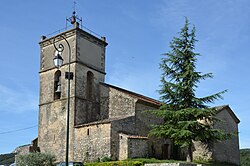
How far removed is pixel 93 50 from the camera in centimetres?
3494

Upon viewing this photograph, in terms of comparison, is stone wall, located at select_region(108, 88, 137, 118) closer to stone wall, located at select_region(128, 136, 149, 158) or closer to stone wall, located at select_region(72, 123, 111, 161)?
stone wall, located at select_region(72, 123, 111, 161)

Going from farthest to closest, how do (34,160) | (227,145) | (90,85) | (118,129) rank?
1. (90,85)
2. (227,145)
3. (118,129)
4. (34,160)

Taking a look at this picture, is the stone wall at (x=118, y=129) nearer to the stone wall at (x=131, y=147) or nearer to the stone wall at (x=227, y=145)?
the stone wall at (x=131, y=147)

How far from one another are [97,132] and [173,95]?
272 inches

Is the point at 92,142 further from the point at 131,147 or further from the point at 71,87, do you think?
the point at 71,87

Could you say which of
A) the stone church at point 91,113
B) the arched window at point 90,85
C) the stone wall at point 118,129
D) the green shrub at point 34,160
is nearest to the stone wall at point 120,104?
the stone church at point 91,113

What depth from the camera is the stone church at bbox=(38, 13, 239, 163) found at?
94.8 feet

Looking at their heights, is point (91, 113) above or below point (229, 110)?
below

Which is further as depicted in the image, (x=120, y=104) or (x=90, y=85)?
(x=90, y=85)

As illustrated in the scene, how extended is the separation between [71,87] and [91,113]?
312cm

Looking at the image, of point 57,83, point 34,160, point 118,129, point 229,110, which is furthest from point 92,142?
point 229,110

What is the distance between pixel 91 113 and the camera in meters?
33.4

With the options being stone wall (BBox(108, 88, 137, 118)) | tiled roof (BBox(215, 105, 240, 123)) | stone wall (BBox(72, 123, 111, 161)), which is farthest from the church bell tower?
tiled roof (BBox(215, 105, 240, 123))

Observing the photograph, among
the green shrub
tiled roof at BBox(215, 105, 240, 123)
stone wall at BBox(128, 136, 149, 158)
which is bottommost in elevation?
the green shrub
